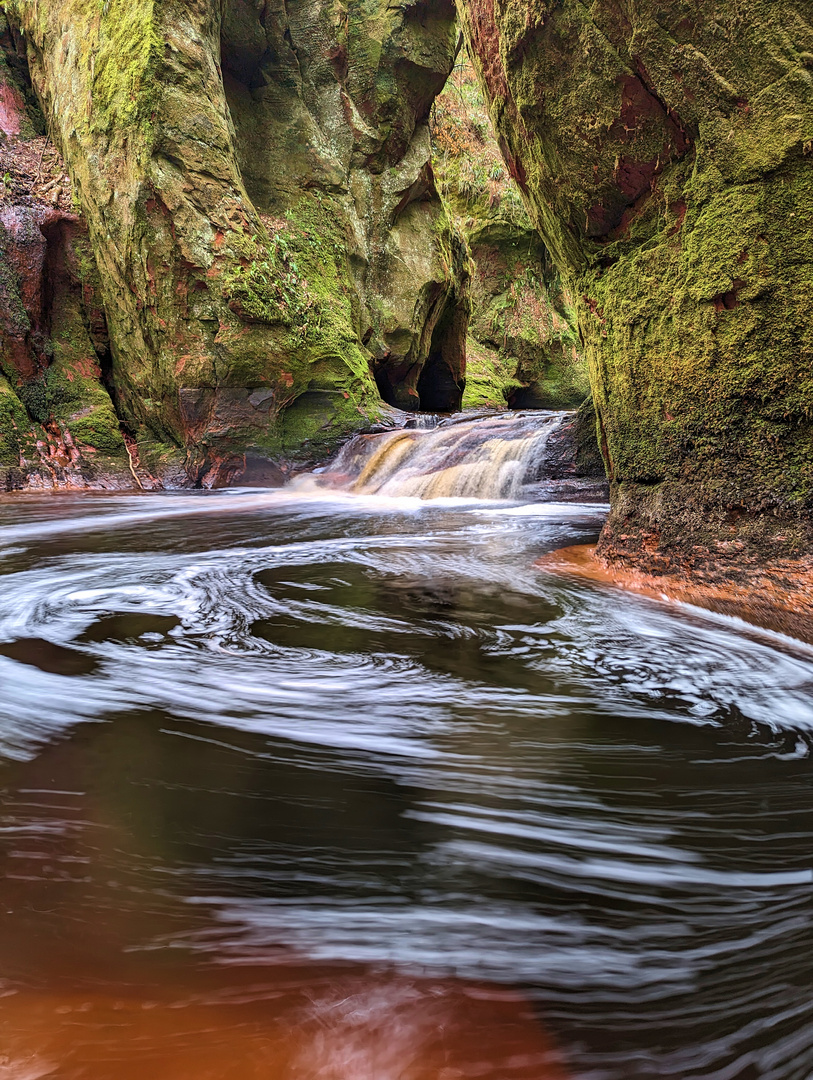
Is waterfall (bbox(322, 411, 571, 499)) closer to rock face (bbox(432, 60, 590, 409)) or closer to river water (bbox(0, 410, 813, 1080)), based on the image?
river water (bbox(0, 410, 813, 1080))

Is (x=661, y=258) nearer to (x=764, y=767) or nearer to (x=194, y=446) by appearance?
(x=764, y=767)

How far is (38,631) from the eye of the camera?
2742 millimetres

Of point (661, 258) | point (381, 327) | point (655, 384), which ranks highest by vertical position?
point (381, 327)

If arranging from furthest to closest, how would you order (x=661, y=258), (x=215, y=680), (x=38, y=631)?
(x=661, y=258) < (x=38, y=631) < (x=215, y=680)

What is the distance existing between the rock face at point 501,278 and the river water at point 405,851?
2122cm

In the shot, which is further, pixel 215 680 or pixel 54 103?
pixel 54 103

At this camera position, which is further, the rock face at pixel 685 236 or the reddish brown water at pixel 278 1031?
the rock face at pixel 685 236

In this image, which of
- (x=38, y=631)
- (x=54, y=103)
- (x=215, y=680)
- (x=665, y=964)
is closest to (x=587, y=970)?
(x=665, y=964)

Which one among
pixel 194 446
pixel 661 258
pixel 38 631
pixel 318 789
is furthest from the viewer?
pixel 194 446

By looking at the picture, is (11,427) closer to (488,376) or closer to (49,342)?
(49,342)

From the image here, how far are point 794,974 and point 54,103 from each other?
1462 cm

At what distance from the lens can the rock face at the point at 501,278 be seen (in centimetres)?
2286

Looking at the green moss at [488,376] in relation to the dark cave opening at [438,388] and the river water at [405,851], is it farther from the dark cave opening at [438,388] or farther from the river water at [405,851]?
the river water at [405,851]

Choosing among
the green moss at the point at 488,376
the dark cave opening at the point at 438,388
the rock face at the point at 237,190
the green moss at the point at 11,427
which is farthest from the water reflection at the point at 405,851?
the green moss at the point at 488,376
